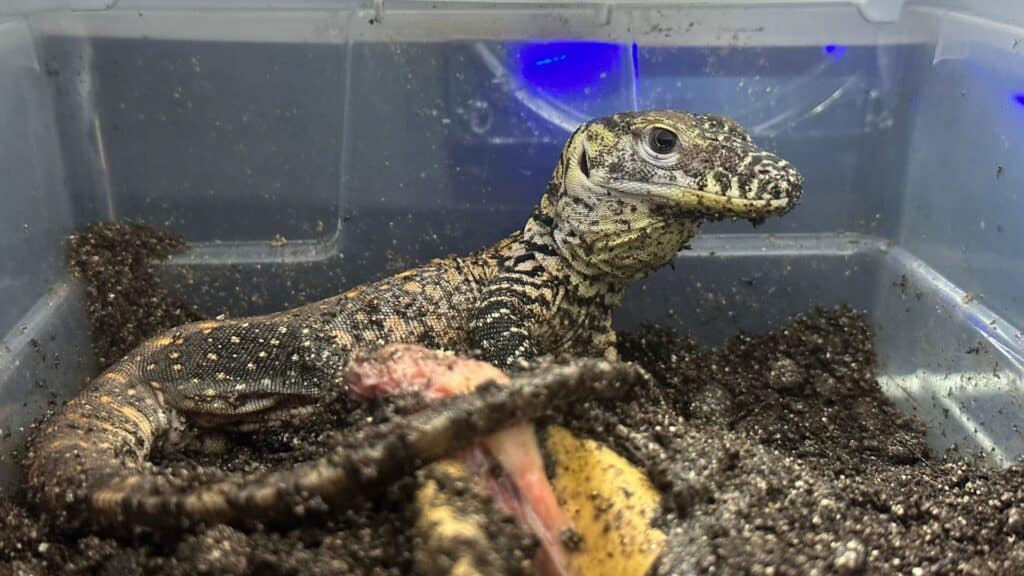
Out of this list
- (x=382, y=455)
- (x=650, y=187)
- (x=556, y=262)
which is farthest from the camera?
(x=556, y=262)

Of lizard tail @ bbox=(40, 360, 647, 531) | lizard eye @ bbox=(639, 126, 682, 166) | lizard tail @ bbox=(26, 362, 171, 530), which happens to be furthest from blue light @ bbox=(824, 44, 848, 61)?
lizard tail @ bbox=(26, 362, 171, 530)

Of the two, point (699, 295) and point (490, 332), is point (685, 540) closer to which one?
point (490, 332)

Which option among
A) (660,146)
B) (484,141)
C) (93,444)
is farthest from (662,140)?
(93,444)

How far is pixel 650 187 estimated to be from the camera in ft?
8.12

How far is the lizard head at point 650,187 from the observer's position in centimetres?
234

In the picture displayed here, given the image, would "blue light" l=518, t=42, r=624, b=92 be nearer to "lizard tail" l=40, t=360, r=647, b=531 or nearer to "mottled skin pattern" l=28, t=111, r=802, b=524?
"mottled skin pattern" l=28, t=111, r=802, b=524

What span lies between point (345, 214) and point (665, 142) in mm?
1262

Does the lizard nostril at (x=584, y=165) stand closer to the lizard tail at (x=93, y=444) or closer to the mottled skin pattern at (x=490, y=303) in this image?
the mottled skin pattern at (x=490, y=303)

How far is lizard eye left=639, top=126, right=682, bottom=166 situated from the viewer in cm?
246

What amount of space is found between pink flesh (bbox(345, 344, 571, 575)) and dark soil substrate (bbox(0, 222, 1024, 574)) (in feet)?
0.23

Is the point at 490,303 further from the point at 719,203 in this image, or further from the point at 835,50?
the point at 835,50

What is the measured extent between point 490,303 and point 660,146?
70 cm

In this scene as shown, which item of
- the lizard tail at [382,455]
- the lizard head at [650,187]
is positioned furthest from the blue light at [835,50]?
the lizard tail at [382,455]

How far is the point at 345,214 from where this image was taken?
10.2 ft
